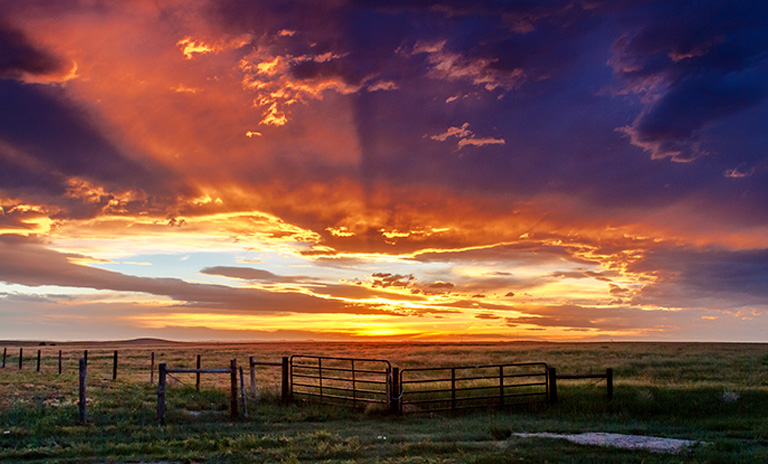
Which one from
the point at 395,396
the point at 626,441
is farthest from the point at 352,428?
the point at 626,441

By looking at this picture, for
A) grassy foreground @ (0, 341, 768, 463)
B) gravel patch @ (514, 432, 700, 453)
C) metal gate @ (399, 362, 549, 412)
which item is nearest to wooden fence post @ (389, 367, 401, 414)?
metal gate @ (399, 362, 549, 412)

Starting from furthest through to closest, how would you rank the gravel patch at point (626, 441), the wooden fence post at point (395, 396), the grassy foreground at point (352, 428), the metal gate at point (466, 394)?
the metal gate at point (466, 394) → the wooden fence post at point (395, 396) → the gravel patch at point (626, 441) → the grassy foreground at point (352, 428)

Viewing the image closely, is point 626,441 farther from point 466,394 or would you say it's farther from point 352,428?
point 466,394

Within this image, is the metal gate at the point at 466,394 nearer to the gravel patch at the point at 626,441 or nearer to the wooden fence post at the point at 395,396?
the wooden fence post at the point at 395,396

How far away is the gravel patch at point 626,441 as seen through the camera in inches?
484

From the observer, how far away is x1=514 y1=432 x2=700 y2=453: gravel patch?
1230 centimetres

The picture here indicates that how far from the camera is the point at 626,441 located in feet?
43.2

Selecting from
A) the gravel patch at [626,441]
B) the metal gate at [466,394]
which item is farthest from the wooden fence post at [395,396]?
the gravel patch at [626,441]

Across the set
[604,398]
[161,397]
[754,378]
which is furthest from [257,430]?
[754,378]

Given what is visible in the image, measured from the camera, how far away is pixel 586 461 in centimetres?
1080

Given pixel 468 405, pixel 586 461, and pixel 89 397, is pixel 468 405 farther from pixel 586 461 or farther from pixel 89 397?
pixel 89 397

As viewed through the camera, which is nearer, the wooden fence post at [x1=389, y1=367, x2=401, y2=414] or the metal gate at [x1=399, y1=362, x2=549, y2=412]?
the wooden fence post at [x1=389, y1=367, x2=401, y2=414]

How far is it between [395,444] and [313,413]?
20.6ft

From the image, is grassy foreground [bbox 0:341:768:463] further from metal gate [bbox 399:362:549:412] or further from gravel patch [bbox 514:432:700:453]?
metal gate [bbox 399:362:549:412]
